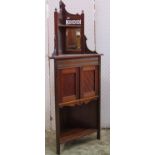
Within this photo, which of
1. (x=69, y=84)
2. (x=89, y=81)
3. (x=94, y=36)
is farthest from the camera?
(x=94, y=36)

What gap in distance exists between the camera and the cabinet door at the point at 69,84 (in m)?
2.32

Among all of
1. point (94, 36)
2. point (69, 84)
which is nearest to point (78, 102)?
point (69, 84)

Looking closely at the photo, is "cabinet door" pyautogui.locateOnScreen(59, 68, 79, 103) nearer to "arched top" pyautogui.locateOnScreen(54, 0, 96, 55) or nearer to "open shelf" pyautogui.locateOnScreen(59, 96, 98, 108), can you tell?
"open shelf" pyautogui.locateOnScreen(59, 96, 98, 108)

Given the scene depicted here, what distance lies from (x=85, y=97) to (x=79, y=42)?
1.74ft

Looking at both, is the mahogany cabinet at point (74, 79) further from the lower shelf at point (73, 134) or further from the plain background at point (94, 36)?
the plain background at point (94, 36)

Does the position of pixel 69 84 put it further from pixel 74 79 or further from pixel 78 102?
pixel 78 102

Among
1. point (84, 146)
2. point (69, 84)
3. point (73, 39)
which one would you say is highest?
point (73, 39)

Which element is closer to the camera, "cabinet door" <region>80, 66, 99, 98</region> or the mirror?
"cabinet door" <region>80, 66, 99, 98</region>

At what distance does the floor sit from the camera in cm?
243

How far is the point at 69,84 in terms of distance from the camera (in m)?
2.38

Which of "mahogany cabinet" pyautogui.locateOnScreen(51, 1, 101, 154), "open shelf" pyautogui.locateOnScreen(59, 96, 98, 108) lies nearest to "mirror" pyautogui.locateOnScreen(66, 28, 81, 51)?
"mahogany cabinet" pyautogui.locateOnScreen(51, 1, 101, 154)

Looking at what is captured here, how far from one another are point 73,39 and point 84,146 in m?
1.01

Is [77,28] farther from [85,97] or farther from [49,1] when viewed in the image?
[85,97]
